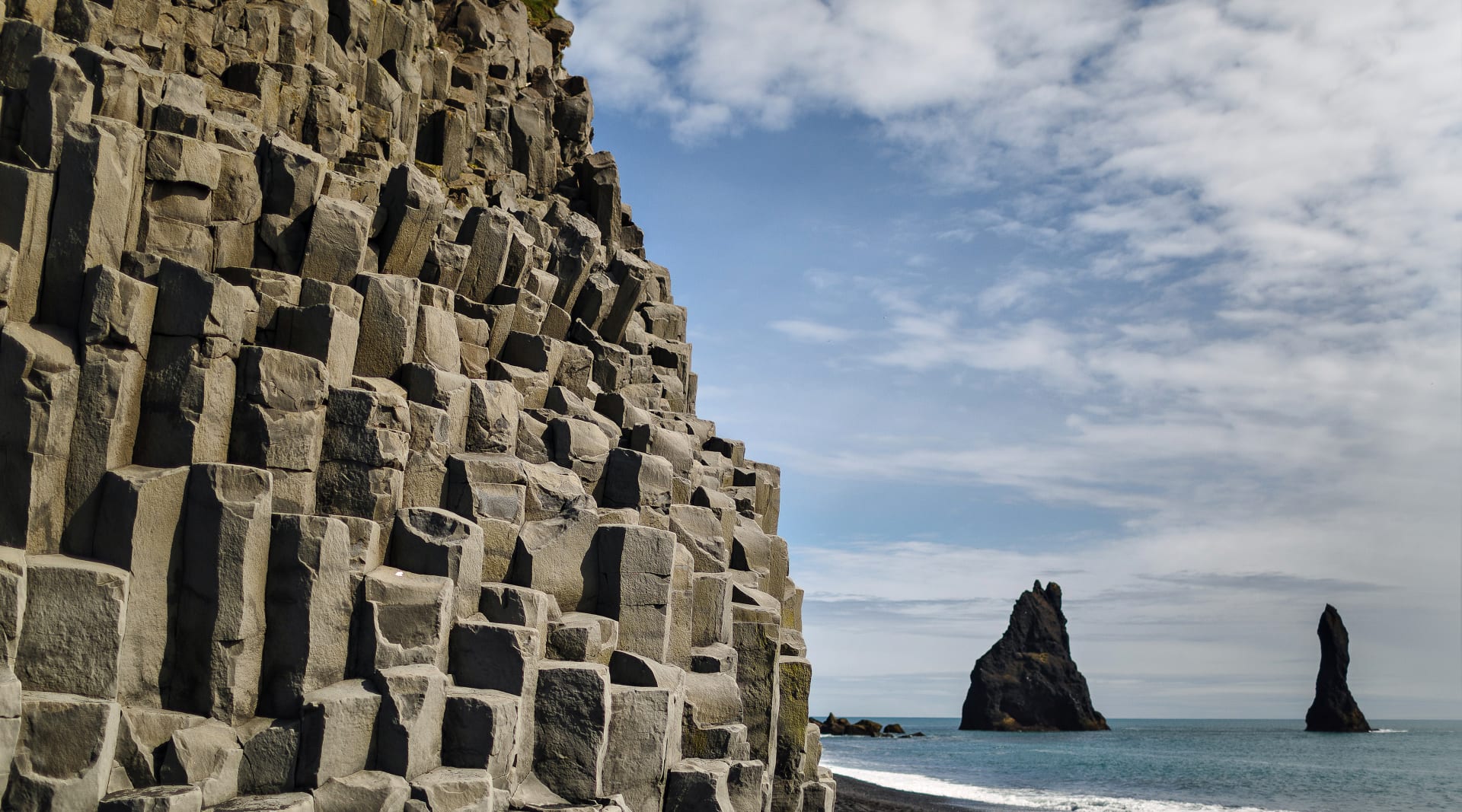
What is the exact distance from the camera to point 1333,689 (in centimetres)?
10644

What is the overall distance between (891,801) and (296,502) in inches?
1187

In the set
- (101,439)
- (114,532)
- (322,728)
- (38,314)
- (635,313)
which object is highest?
(635,313)

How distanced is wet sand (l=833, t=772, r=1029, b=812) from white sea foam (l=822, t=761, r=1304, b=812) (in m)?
1.26

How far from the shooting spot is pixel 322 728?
370 inches

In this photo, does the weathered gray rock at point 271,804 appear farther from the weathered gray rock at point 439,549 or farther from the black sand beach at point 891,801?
the black sand beach at point 891,801

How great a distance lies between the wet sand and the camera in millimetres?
32125

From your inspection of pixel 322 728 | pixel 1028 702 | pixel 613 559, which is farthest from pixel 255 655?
pixel 1028 702

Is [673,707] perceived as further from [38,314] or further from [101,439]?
[38,314]

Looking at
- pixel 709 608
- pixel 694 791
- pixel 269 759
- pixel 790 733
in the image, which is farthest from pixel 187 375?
pixel 790 733

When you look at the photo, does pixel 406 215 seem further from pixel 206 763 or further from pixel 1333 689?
pixel 1333 689

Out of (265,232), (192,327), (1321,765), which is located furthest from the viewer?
(1321,765)

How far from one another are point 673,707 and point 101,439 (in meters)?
6.07

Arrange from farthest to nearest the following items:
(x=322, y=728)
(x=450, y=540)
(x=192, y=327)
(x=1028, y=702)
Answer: (x=1028, y=702) → (x=450, y=540) → (x=192, y=327) → (x=322, y=728)

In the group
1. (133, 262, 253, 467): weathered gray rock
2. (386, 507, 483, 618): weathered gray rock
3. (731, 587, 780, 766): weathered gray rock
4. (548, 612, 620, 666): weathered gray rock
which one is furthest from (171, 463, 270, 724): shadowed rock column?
(731, 587, 780, 766): weathered gray rock
